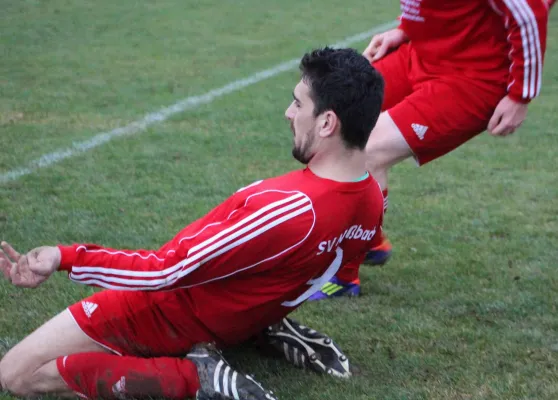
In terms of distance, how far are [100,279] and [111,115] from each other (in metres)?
4.86

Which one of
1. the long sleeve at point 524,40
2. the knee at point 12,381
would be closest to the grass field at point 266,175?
the knee at point 12,381

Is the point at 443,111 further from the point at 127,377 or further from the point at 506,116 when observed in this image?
the point at 127,377

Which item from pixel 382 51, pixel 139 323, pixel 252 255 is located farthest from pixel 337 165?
pixel 382 51

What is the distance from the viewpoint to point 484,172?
21.2 feet

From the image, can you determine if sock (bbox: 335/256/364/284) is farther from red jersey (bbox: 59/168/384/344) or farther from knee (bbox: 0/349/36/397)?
knee (bbox: 0/349/36/397)

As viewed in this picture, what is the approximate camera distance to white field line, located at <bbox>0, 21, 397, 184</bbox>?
6.19 meters

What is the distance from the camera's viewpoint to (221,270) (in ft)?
9.84

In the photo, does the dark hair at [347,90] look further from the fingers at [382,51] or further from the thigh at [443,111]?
the fingers at [382,51]

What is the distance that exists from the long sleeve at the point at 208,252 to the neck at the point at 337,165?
137 mm

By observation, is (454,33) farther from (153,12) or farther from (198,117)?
(153,12)

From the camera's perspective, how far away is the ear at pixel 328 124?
9.97 ft

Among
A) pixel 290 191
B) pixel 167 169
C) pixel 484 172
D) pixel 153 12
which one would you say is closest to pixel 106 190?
pixel 167 169

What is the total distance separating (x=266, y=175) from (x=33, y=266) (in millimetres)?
3525

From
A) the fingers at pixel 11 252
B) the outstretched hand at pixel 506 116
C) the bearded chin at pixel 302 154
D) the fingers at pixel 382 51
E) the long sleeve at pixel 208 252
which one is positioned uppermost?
the fingers at pixel 11 252
